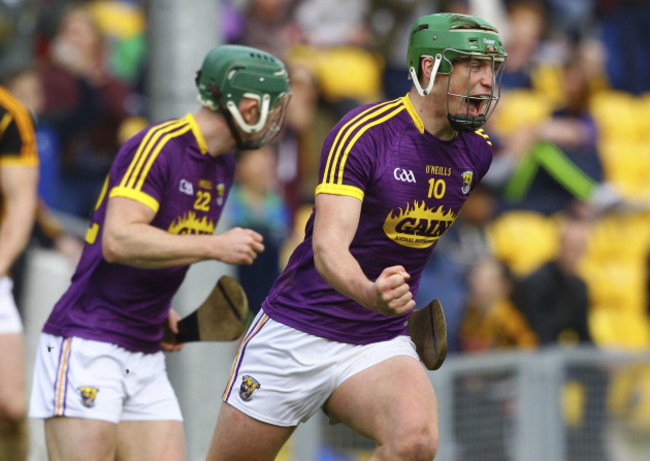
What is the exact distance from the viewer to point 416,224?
195 inches

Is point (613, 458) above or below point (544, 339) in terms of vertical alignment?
below

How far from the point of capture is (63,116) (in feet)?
31.8

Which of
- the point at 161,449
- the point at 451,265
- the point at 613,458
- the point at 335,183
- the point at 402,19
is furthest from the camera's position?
the point at 402,19

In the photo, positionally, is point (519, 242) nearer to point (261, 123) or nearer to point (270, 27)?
point (270, 27)

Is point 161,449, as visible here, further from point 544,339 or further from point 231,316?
point 544,339

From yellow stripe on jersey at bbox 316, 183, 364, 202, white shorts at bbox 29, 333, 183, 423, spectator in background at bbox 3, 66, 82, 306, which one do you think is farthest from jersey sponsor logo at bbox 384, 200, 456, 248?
spectator in background at bbox 3, 66, 82, 306

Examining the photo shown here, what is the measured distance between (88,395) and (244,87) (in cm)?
151

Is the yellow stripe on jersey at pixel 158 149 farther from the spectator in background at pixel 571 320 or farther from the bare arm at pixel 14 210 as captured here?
the spectator in background at pixel 571 320

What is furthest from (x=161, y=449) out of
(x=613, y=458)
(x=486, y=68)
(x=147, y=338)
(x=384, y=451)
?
(x=613, y=458)

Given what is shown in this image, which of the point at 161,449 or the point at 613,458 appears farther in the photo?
the point at 613,458

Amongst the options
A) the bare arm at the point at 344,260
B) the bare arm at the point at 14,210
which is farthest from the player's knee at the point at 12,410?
the bare arm at the point at 344,260

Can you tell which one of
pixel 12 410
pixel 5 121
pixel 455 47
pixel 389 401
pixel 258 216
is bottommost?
pixel 12 410

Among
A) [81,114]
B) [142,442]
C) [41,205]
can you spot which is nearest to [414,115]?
[142,442]

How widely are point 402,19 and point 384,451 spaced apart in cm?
749
